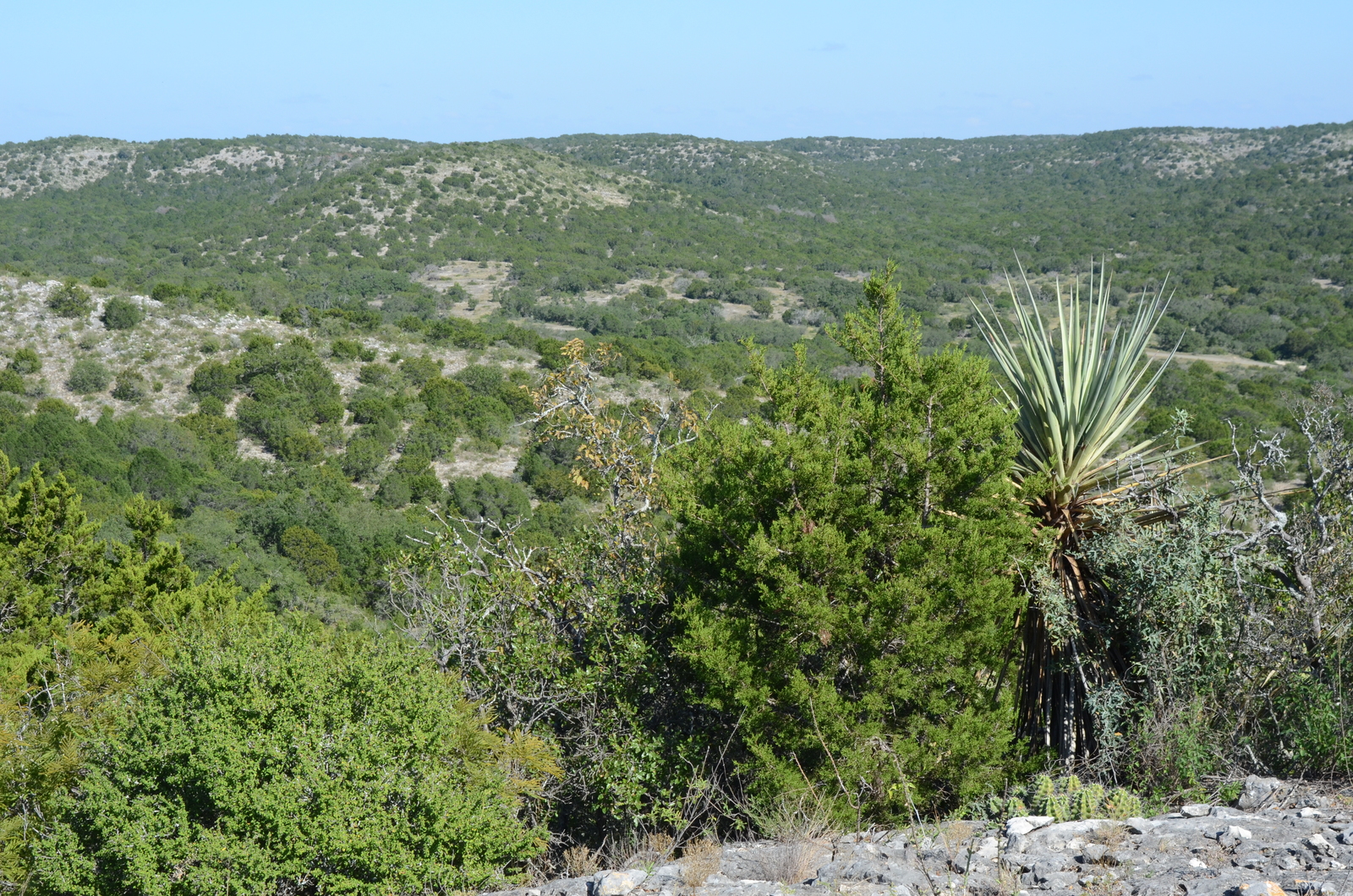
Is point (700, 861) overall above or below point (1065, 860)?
below

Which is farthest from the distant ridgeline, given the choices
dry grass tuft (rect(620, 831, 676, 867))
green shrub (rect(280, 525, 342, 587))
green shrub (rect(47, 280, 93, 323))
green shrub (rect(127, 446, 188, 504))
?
dry grass tuft (rect(620, 831, 676, 867))

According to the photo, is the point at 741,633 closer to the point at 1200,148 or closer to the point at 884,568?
the point at 884,568

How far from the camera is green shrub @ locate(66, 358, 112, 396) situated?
25109mm

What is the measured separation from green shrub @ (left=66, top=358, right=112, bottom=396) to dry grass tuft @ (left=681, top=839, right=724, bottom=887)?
25907 mm

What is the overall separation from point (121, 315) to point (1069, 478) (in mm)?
30221

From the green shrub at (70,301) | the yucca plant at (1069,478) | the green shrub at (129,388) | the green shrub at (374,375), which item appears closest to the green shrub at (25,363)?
the green shrub at (129,388)

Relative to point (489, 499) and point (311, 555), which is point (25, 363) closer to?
point (311, 555)

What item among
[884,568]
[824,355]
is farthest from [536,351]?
[884,568]

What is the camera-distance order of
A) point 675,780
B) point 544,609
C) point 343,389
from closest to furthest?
point 675,780 < point 544,609 < point 343,389

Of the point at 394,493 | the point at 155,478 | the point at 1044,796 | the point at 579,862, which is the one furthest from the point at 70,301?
the point at 1044,796

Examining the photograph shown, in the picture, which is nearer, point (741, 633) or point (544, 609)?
point (741, 633)

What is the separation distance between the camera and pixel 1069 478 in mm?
5566

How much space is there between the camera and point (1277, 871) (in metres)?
3.49

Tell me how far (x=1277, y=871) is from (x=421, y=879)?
12.9 feet
